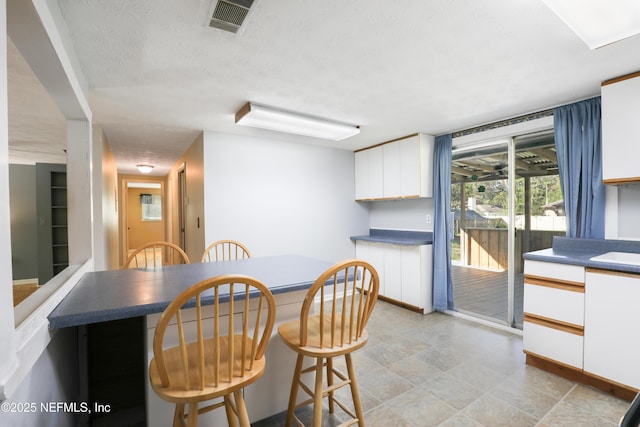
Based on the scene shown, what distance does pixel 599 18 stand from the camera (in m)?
1.46

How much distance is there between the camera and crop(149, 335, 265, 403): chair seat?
1108 millimetres

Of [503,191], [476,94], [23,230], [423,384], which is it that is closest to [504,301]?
[503,191]

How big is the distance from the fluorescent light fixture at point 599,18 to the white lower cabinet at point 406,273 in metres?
2.58

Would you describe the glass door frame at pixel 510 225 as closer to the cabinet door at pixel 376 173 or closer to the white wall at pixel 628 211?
the white wall at pixel 628 211

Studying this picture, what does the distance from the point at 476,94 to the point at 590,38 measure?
0.93m

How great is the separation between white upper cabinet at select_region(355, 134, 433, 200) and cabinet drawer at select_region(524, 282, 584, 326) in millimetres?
1650

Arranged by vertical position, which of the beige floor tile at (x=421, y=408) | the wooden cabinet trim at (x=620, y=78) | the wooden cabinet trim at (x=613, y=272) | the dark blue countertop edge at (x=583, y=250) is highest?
the wooden cabinet trim at (x=620, y=78)

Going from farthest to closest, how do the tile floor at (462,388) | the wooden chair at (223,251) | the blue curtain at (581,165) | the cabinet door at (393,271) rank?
the cabinet door at (393,271)
the wooden chair at (223,251)
the blue curtain at (581,165)
the tile floor at (462,388)

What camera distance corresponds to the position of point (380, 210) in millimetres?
4812

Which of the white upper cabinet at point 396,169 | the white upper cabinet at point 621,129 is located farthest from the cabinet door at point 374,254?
the white upper cabinet at point 621,129

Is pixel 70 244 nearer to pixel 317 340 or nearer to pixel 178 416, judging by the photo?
pixel 178 416

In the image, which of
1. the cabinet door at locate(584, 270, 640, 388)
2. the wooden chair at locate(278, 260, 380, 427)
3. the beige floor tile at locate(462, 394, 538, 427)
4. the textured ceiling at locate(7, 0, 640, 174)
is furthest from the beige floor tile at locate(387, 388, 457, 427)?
the textured ceiling at locate(7, 0, 640, 174)

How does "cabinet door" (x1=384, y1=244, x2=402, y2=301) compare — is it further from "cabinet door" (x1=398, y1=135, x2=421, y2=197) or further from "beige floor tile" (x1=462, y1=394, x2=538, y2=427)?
"beige floor tile" (x1=462, y1=394, x2=538, y2=427)

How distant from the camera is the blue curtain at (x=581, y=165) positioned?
2.49 meters
